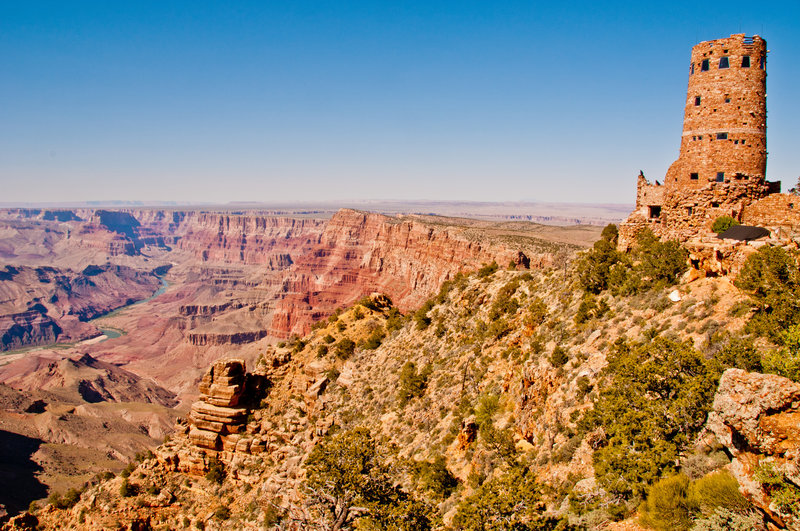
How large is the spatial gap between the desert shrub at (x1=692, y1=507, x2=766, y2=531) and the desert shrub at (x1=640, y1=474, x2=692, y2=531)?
64 cm

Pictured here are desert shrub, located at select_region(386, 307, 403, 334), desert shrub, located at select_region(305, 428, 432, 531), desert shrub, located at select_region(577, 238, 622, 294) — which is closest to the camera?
desert shrub, located at select_region(305, 428, 432, 531)

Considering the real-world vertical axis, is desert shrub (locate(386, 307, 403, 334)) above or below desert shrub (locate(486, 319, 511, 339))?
below

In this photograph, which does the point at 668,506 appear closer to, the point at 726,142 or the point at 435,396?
the point at 435,396

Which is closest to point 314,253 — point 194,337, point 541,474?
point 194,337

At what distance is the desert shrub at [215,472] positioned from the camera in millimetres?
26609

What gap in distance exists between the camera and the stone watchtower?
20.0 meters

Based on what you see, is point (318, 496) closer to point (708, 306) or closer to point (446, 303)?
point (708, 306)

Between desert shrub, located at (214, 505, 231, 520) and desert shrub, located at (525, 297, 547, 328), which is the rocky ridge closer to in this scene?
desert shrub, located at (525, 297, 547, 328)

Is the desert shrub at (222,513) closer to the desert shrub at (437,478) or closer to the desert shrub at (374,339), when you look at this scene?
the desert shrub at (437,478)

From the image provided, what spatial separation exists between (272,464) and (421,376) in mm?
10458

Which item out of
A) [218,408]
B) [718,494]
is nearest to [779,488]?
[718,494]

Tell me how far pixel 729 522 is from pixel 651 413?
4.55 m

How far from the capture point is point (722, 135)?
20453mm

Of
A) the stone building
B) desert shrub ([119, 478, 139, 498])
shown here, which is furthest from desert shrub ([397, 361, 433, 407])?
desert shrub ([119, 478, 139, 498])
